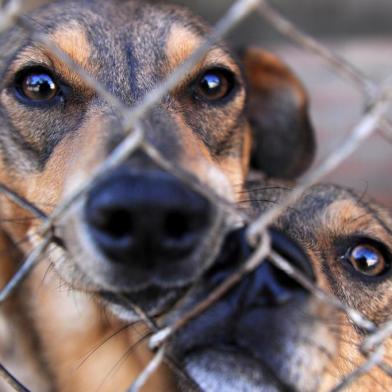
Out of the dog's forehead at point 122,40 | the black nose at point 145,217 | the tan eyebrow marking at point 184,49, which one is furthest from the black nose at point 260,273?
the tan eyebrow marking at point 184,49

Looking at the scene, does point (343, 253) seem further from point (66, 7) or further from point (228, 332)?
point (66, 7)

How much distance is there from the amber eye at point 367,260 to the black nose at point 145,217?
A: 105 cm

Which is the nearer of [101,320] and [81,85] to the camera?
[81,85]

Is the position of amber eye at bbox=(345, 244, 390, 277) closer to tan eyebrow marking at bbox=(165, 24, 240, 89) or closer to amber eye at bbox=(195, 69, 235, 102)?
amber eye at bbox=(195, 69, 235, 102)

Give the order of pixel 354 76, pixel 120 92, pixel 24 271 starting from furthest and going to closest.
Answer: pixel 120 92 < pixel 24 271 < pixel 354 76

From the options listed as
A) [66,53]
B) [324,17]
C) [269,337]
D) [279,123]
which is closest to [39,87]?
[66,53]

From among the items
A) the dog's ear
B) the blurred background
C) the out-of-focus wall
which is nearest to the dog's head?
the dog's ear

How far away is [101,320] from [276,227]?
1052mm

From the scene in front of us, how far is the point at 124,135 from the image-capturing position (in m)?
2.02

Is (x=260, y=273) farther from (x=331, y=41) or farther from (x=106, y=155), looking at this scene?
(x=331, y=41)

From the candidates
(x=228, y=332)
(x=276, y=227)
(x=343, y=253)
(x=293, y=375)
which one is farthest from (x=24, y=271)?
(x=343, y=253)

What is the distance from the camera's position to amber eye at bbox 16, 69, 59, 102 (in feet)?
8.45

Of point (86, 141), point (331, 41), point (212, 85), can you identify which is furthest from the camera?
point (331, 41)

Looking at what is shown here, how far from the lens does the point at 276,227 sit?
2.58m
